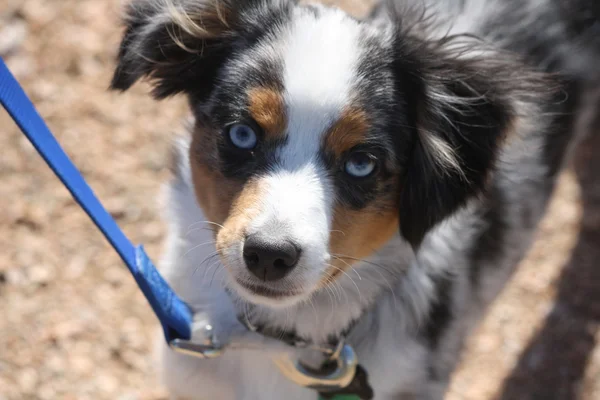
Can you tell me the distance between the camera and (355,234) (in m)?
2.63

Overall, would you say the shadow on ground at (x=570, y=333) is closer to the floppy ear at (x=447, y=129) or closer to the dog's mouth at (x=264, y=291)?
the floppy ear at (x=447, y=129)

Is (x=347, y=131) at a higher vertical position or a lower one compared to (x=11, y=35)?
higher

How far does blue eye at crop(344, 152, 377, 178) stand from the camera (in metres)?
2.58

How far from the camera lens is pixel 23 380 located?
3.75 m

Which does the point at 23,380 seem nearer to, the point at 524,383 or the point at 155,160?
the point at 155,160

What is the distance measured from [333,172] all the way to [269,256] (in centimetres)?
40

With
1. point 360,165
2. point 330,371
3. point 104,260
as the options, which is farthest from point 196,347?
point 104,260

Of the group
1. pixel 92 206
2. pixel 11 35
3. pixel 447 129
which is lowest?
pixel 11 35

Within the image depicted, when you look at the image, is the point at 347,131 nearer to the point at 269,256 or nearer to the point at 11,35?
the point at 269,256

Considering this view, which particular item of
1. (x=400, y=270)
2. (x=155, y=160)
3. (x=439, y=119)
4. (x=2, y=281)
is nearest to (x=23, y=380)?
(x=2, y=281)

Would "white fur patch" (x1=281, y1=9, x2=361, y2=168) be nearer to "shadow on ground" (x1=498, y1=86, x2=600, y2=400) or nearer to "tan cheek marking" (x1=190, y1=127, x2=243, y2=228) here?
"tan cheek marking" (x1=190, y1=127, x2=243, y2=228)

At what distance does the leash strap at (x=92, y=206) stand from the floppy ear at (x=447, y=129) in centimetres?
89

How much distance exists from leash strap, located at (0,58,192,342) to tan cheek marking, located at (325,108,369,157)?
0.78m

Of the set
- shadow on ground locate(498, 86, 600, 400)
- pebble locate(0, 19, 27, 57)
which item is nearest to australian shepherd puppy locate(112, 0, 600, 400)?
shadow on ground locate(498, 86, 600, 400)
